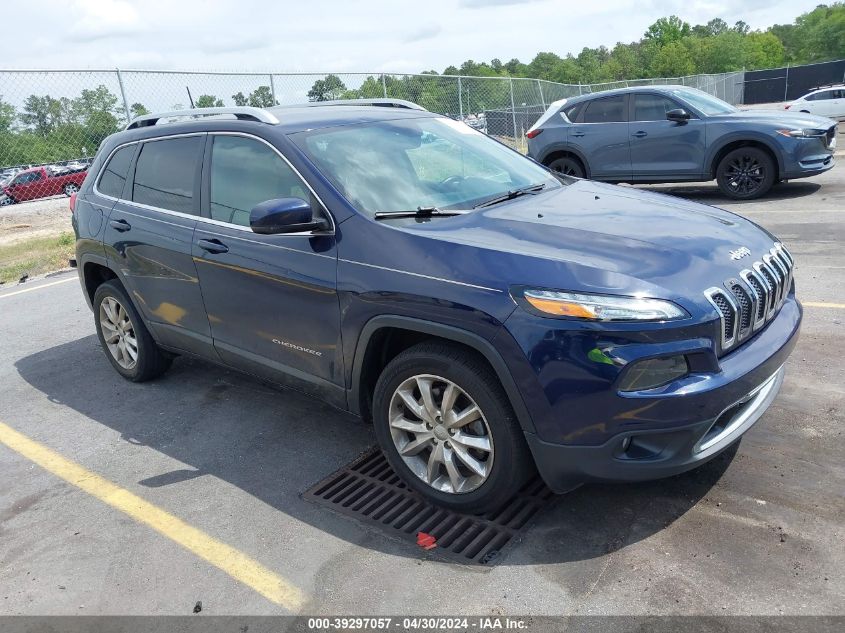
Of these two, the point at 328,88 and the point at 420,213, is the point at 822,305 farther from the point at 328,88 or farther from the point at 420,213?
the point at 328,88

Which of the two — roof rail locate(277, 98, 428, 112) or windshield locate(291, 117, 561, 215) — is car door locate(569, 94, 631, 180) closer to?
roof rail locate(277, 98, 428, 112)

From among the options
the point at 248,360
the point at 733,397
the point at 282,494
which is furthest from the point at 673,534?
the point at 248,360

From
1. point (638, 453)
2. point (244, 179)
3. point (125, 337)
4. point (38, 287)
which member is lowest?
point (38, 287)

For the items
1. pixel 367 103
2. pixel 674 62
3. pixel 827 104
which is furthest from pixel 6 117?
pixel 674 62

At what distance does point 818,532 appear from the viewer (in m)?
2.96

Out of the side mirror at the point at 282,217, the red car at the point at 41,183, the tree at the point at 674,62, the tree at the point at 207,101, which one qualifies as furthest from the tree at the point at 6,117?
the tree at the point at 674,62

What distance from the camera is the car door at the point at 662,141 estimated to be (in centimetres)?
1074

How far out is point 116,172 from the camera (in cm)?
510

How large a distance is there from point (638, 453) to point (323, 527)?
1482 mm

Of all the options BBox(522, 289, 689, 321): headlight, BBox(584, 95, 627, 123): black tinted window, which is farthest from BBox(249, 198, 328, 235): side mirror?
BBox(584, 95, 627, 123): black tinted window

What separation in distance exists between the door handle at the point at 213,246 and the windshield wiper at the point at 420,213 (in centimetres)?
104

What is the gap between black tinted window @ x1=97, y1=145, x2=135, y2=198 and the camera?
5020 millimetres

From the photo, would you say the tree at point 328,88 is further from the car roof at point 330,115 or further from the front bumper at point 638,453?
the front bumper at point 638,453

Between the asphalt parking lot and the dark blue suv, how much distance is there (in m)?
0.38
